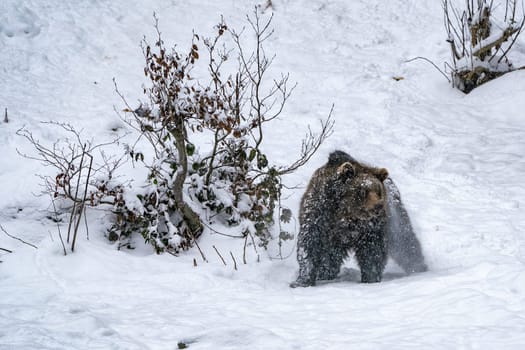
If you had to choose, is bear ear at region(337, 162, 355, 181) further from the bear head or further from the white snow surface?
the white snow surface

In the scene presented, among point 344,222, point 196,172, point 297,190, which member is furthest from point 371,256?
point 196,172

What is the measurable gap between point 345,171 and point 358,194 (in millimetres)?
262

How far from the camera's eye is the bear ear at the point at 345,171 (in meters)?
4.78

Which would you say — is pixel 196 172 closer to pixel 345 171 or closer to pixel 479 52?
pixel 345 171

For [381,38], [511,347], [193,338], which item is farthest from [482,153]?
[193,338]

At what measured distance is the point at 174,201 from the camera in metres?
6.05

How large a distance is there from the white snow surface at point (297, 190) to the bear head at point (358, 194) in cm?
70

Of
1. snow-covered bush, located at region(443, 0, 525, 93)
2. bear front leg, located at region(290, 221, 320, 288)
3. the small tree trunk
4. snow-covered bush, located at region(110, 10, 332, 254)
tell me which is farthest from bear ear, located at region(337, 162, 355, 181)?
snow-covered bush, located at region(443, 0, 525, 93)

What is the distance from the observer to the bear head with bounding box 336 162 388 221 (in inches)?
189

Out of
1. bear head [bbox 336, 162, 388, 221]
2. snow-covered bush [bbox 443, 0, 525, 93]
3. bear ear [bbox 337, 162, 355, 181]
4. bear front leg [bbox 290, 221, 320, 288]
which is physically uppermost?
snow-covered bush [bbox 443, 0, 525, 93]

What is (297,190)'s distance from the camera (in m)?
7.02

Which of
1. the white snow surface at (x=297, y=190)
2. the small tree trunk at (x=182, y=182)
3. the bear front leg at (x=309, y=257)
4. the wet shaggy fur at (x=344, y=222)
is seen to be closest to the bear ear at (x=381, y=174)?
the wet shaggy fur at (x=344, y=222)

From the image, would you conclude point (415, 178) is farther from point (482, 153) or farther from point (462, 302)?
point (462, 302)

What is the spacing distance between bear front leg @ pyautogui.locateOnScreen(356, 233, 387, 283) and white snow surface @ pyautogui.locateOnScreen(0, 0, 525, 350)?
250 millimetres
